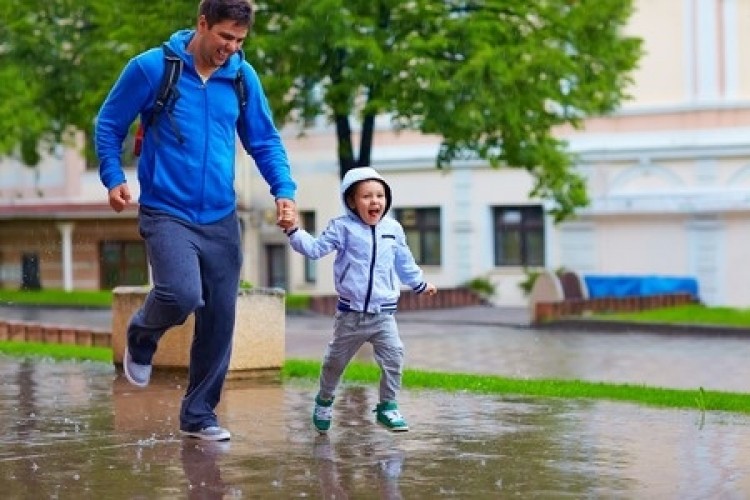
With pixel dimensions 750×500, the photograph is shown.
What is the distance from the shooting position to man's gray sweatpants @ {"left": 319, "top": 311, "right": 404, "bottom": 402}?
970 centimetres

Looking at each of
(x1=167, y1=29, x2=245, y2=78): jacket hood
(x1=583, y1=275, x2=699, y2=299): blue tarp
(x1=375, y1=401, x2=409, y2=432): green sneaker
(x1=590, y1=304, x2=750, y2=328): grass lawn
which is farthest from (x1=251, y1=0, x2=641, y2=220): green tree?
(x1=167, y1=29, x2=245, y2=78): jacket hood

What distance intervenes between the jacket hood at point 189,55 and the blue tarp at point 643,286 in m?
25.3

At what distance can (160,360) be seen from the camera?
1432 centimetres

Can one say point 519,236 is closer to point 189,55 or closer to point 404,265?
point 404,265

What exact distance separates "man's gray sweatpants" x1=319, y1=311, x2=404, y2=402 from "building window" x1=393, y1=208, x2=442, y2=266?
97.3 ft

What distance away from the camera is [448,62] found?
24.5m

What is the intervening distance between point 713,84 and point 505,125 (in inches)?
437

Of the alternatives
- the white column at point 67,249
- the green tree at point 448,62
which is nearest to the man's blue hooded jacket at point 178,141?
the green tree at point 448,62

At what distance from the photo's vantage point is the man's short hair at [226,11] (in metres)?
8.66

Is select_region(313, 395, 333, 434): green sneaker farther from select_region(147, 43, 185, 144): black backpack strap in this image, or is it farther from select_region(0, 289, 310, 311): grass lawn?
select_region(0, 289, 310, 311): grass lawn

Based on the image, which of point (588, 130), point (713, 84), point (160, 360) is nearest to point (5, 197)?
point (588, 130)

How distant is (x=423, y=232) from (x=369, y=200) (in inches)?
1202

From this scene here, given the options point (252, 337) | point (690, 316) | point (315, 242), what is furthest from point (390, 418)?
point (690, 316)

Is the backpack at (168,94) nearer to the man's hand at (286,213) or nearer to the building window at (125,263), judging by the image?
the man's hand at (286,213)
